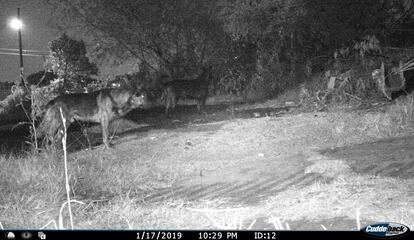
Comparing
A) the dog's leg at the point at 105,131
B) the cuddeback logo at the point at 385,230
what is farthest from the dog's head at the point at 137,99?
the cuddeback logo at the point at 385,230

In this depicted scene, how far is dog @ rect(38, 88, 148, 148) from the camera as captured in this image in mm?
10602

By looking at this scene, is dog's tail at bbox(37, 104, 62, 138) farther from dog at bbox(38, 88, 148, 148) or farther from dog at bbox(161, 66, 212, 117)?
dog at bbox(161, 66, 212, 117)

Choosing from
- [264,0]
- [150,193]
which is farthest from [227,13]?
A: [150,193]

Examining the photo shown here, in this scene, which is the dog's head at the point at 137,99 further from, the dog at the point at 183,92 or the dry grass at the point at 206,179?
the dog at the point at 183,92

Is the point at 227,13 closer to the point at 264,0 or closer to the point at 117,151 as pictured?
the point at 264,0

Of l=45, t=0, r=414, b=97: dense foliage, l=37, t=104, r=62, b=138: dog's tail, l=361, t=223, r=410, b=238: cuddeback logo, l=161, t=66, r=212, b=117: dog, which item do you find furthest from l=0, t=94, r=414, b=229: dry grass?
l=45, t=0, r=414, b=97: dense foliage

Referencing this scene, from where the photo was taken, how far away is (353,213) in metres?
4.43

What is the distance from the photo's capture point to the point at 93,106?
10961 millimetres

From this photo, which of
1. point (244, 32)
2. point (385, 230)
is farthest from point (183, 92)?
point (385, 230)

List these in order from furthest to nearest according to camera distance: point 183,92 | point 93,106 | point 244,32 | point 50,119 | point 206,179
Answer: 1. point 244,32
2. point 183,92
3. point 93,106
4. point 50,119
5. point 206,179

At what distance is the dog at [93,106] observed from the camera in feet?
34.8

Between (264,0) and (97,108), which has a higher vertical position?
(264,0)

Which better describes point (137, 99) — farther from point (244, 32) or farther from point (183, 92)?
point (244, 32)

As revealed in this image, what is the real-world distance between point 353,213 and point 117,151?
21.4ft
